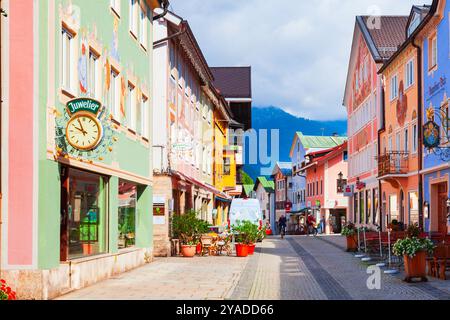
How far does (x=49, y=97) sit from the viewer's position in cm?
1341

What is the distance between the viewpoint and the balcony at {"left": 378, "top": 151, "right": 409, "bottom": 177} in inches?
1362

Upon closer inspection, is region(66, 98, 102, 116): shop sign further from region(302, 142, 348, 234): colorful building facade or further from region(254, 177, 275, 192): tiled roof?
region(254, 177, 275, 192): tiled roof

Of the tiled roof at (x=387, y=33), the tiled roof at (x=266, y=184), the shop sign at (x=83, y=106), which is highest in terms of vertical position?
the tiled roof at (x=387, y=33)

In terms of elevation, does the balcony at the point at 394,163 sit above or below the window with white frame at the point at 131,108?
below

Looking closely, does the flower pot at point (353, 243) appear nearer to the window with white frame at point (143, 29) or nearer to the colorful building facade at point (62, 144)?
the window with white frame at point (143, 29)

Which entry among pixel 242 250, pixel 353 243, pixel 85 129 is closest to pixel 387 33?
pixel 353 243

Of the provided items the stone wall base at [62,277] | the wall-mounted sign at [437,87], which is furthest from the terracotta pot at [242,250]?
the wall-mounted sign at [437,87]

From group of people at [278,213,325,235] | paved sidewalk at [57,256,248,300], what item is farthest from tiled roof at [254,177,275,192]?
paved sidewalk at [57,256,248,300]

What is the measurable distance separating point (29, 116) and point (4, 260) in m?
2.51

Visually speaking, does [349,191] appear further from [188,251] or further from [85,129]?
[85,129]

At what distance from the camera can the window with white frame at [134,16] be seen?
2117 cm

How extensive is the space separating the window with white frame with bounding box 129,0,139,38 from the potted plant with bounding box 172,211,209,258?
7.21 meters

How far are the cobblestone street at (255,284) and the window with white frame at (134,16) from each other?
667 cm

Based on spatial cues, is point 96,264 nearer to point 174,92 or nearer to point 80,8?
point 80,8
